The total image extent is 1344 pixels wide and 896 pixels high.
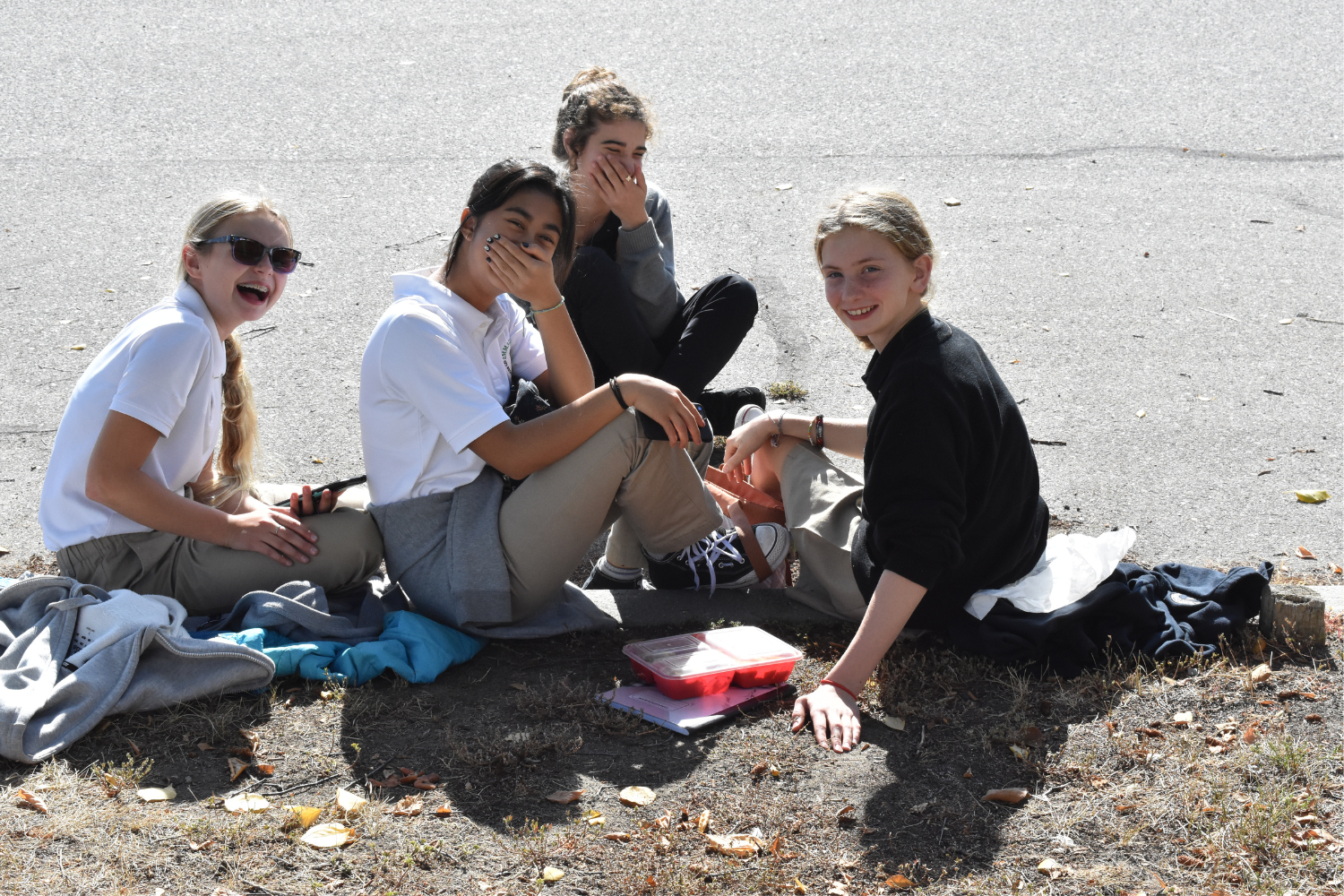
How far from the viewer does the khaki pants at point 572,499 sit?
11.1ft

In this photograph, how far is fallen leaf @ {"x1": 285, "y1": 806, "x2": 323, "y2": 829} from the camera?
2625 mm

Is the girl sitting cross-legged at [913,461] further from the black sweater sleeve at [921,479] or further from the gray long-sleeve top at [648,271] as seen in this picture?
the gray long-sleeve top at [648,271]

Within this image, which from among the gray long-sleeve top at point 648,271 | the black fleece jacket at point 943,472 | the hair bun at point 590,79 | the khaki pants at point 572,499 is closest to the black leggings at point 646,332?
the gray long-sleeve top at point 648,271

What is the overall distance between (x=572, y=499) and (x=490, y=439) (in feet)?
0.99

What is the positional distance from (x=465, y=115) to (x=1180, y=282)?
17.8 feet

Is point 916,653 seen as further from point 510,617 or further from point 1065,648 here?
point 510,617

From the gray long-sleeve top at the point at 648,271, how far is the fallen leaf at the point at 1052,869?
254 centimetres

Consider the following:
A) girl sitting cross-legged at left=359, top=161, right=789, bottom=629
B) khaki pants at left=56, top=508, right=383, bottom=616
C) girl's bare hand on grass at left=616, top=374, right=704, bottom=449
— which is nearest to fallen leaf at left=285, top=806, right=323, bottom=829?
girl sitting cross-legged at left=359, top=161, right=789, bottom=629

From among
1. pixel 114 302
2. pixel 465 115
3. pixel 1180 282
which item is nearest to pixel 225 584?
pixel 114 302

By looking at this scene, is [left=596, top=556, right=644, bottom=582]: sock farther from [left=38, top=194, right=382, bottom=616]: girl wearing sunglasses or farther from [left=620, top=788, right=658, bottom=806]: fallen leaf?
[left=620, top=788, right=658, bottom=806]: fallen leaf

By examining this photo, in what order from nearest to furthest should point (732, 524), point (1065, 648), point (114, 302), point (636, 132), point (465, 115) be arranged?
point (1065, 648) < point (732, 524) < point (636, 132) < point (114, 302) < point (465, 115)

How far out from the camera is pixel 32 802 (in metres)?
2.64

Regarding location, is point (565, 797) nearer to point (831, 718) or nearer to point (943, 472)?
point (831, 718)

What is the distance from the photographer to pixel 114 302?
633 centimetres
